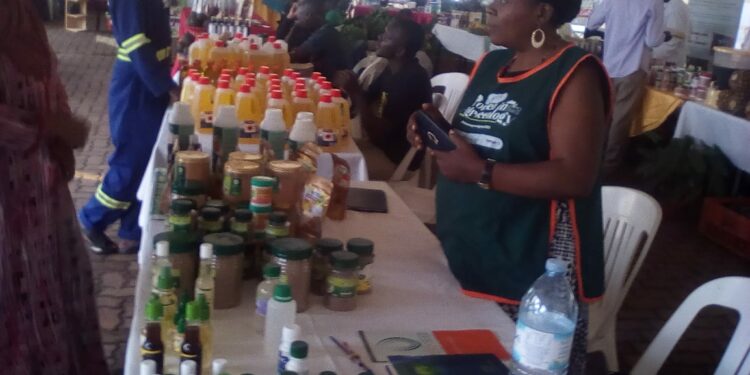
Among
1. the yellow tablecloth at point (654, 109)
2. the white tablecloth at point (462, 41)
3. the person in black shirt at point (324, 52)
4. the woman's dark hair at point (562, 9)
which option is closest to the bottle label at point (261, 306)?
the woman's dark hair at point (562, 9)

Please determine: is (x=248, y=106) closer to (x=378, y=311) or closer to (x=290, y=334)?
(x=378, y=311)

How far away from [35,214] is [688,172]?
4432 millimetres

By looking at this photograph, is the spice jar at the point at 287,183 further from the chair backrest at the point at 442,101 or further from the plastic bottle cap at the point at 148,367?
the chair backrest at the point at 442,101

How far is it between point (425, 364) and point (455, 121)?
71cm

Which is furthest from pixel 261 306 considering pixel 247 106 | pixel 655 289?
pixel 655 289

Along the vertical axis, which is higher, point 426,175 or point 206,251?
point 206,251

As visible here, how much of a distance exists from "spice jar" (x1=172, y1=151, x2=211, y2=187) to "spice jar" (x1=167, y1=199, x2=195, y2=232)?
9.6 inches

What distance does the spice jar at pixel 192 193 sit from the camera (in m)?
1.79

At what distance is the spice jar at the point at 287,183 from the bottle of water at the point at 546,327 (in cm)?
62

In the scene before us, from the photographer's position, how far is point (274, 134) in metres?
2.34

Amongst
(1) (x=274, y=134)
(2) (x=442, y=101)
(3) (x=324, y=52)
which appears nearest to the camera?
(1) (x=274, y=134)

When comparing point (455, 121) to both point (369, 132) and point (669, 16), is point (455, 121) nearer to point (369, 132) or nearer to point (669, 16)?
point (369, 132)

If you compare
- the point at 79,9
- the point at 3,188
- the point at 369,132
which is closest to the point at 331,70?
the point at 369,132

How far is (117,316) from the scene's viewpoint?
3.21 meters
